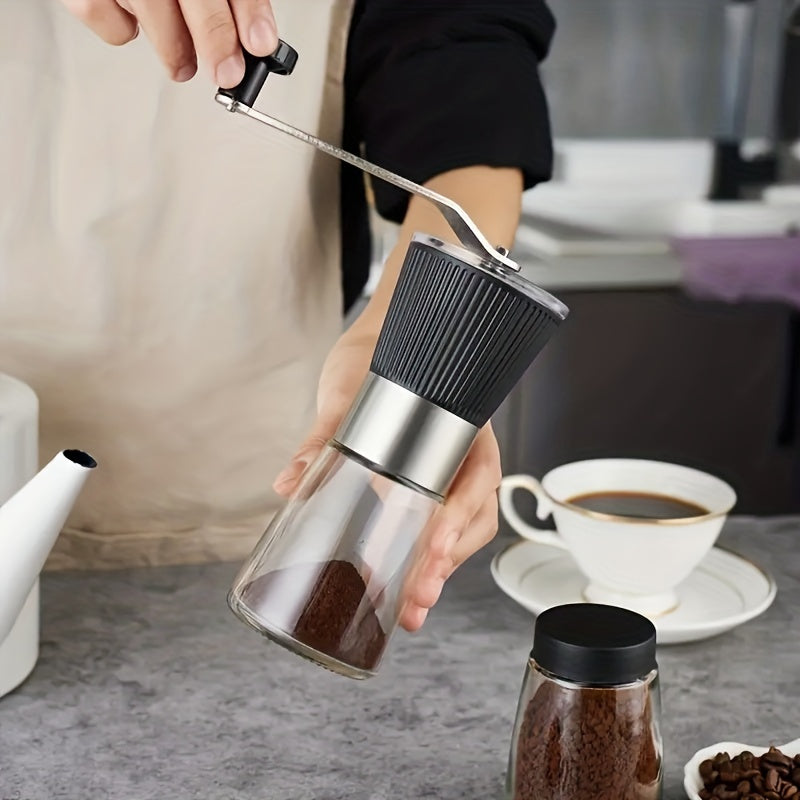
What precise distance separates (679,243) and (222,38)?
5.32 feet

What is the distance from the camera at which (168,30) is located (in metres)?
0.60

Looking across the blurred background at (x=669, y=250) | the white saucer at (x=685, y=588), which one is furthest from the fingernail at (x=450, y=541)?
the blurred background at (x=669, y=250)

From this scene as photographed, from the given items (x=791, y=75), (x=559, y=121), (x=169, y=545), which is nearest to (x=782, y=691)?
(x=169, y=545)

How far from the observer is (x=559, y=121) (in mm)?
2492

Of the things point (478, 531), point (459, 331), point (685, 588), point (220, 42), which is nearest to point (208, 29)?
point (220, 42)

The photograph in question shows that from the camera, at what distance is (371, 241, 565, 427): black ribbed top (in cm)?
52

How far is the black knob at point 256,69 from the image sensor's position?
56 centimetres

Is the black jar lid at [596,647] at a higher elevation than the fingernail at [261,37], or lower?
lower

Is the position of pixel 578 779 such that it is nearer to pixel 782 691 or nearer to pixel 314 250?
pixel 782 691

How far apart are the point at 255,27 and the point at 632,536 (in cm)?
41

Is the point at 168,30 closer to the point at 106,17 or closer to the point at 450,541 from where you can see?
the point at 106,17

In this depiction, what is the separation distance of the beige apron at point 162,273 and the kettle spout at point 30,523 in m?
0.30

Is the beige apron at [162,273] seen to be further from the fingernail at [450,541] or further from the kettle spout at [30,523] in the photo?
the fingernail at [450,541]

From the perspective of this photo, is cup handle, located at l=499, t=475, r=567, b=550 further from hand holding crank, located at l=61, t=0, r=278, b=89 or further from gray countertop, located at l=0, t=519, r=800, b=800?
hand holding crank, located at l=61, t=0, r=278, b=89
